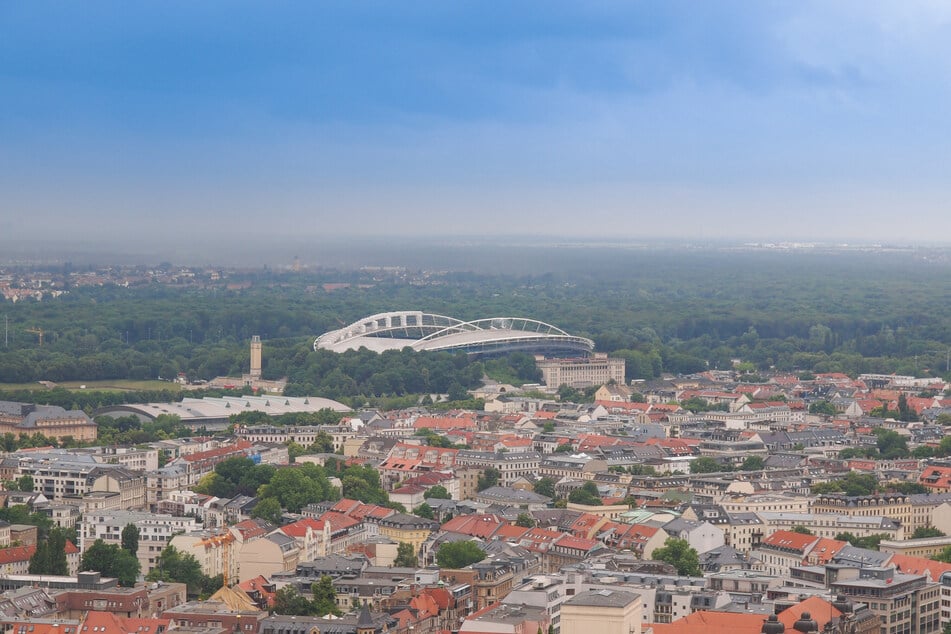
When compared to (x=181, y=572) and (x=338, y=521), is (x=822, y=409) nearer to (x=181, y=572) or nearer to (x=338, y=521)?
(x=338, y=521)

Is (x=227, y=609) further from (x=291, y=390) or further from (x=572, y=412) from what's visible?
(x=291, y=390)

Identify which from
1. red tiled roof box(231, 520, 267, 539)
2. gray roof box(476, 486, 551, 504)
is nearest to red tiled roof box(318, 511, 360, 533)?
red tiled roof box(231, 520, 267, 539)

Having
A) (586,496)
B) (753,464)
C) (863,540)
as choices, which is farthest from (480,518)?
(753,464)

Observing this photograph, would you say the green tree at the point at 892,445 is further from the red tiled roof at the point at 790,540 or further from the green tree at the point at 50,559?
the green tree at the point at 50,559

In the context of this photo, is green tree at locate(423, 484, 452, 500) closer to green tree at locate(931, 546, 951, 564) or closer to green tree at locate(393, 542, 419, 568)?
green tree at locate(393, 542, 419, 568)

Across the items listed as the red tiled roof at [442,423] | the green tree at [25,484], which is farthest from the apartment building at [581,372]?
the green tree at [25,484]

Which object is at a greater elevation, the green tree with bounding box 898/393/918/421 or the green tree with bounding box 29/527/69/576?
the green tree with bounding box 29/527/69/576

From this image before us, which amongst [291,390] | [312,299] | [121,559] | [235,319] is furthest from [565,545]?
[312,299]
